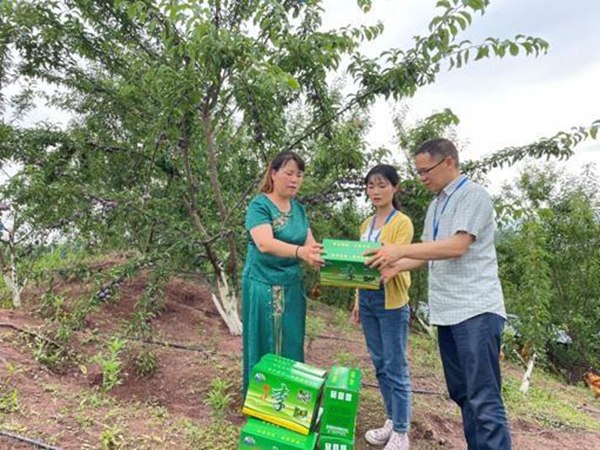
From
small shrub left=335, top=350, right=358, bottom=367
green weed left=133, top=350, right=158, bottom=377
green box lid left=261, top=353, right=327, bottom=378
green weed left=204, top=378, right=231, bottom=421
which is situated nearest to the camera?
green box lid left=261, top=353, right=327, bottom=378

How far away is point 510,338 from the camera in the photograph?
18.5ft

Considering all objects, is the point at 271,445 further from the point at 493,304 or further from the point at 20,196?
the point at 20,196

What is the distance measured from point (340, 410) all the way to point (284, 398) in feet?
0.93

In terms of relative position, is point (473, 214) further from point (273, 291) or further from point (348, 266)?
point (273, 291)

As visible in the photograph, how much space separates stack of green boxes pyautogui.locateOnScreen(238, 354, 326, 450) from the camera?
6.41 ft

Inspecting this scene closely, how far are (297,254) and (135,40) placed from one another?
265 cm

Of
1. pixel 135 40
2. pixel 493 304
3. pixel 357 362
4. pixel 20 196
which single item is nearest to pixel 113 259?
pixel 20 196

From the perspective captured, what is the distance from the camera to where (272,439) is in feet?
6.32

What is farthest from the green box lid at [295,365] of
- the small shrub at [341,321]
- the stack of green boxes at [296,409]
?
the small shrub at [341,321]

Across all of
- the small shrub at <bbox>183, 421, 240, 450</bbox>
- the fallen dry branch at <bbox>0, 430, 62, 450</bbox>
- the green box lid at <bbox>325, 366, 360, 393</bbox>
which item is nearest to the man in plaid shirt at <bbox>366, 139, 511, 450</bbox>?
the green box lid at <bbox>325, 366, 360, 393</bbox>

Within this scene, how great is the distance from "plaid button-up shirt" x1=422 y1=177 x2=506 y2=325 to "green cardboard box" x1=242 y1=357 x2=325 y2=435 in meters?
0.70

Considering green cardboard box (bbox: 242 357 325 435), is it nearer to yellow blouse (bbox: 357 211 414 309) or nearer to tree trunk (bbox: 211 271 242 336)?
yellow blouse (bbox: 357 211 414 309)

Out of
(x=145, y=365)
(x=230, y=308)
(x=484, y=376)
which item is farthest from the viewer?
(x=230, y=308)

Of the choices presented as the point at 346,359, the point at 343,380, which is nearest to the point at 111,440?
the point at 343,380
